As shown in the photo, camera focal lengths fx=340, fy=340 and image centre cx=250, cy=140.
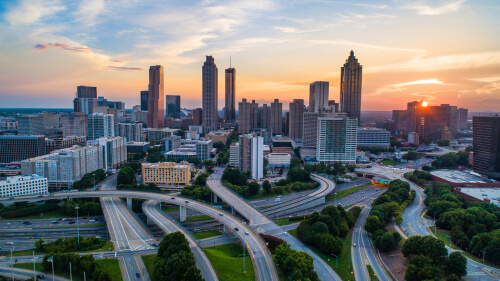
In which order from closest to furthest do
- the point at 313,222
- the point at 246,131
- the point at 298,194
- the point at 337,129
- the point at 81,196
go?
the point at 313,222 < the point at 81,196 < the point at 298,194 < the point at 337,129 < the point at 246,131

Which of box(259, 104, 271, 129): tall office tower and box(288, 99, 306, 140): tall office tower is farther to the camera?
box(259, 104, 271, 129): tall office tower

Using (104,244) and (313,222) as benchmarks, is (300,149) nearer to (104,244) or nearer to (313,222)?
(313,222)

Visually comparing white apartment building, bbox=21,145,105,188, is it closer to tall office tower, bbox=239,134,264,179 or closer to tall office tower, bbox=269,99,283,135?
tall office tower, bbox=239,134,264,179

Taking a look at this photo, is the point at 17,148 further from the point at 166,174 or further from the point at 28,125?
the point at 166,174

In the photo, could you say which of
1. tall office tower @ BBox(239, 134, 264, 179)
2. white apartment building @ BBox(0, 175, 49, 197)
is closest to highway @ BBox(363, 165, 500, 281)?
tall office tower @ BBox(239, 134, 264, 179)

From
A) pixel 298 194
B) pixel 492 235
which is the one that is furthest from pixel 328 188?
pixel 492 235

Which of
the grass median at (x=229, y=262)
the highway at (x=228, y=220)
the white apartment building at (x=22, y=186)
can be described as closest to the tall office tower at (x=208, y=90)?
the white apartment building at (x=22, y=186)

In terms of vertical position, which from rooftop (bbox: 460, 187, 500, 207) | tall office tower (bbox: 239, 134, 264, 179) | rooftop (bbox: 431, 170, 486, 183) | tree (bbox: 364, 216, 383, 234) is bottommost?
tree (bbox: 364, 216, 383, 234)
